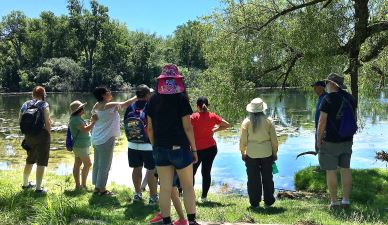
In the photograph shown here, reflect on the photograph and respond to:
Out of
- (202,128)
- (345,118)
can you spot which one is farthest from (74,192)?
(345,118)

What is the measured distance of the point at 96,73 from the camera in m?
82.2

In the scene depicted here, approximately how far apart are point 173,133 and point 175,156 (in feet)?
0.83

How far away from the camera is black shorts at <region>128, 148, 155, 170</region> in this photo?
6875 mm

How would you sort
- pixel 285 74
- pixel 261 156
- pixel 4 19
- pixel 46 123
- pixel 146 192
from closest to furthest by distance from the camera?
pixel 261 156, pixel 46 123, pixel 146 192, pixel 285 74, pixel 4 19

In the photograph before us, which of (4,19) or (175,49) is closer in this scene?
(4,19)

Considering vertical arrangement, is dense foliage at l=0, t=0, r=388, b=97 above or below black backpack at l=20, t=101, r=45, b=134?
above

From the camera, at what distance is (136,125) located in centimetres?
680

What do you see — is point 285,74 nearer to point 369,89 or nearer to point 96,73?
point 369,89

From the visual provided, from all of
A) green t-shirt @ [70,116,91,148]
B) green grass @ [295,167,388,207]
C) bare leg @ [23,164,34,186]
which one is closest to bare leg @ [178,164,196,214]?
green t-shirt @ [70,116,91,148]

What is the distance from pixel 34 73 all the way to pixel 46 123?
80750mm

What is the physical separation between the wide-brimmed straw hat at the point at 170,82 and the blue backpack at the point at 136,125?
5.98 ft

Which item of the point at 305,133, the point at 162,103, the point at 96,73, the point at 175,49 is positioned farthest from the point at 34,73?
the point at 162,103

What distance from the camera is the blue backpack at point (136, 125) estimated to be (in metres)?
6.78

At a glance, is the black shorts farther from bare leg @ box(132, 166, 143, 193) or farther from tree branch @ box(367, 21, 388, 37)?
tree branch @ box(367, 21, 388, 37)
